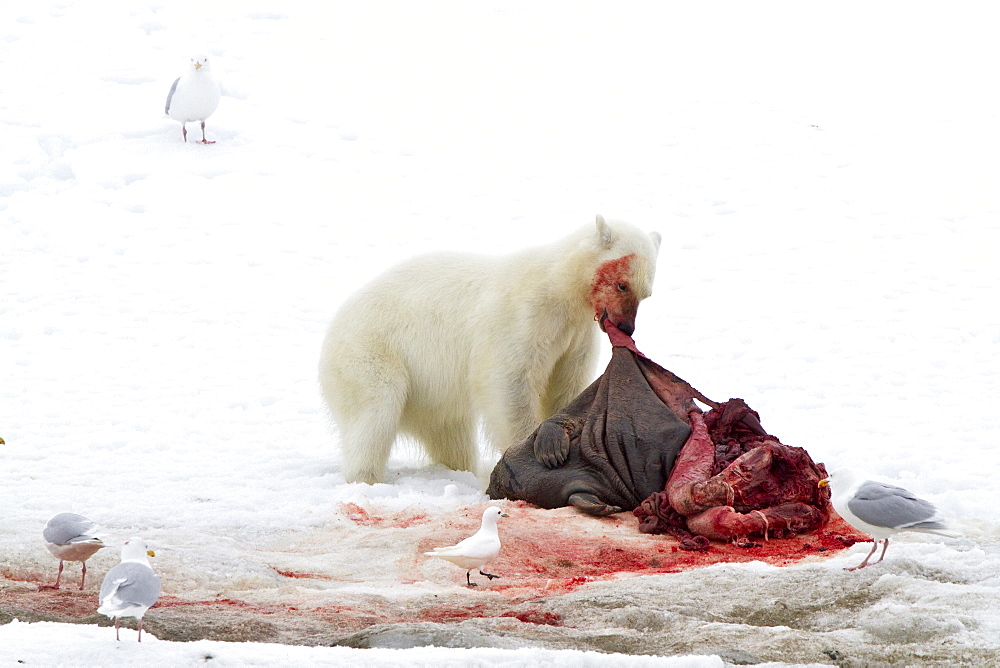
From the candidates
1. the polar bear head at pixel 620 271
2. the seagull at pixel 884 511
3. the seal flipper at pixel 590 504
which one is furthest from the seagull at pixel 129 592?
the polar bear head at pixel 620 271

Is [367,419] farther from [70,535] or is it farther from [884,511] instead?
[884,511]

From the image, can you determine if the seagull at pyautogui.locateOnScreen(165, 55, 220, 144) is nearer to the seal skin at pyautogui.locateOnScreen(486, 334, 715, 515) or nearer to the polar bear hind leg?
the polar bear hind leg

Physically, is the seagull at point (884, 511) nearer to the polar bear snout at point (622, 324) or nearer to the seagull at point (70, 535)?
the polar bear snout at point (622, 324)

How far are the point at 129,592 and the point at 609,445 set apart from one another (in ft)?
12.5

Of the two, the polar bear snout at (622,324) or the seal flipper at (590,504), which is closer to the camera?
the seal flipper at (590,504)

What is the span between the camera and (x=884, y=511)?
15.9 feet

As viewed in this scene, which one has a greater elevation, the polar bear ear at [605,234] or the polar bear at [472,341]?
the polar bear ear at [605,234]

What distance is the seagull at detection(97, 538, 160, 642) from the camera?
3809 mm

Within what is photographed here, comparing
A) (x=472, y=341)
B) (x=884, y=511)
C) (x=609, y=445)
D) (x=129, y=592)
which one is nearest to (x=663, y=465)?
(x=609, y=445)

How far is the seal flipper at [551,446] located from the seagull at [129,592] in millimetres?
3480

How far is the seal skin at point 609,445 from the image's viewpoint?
23.2 ft

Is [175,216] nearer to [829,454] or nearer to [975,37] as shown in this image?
[829,454]

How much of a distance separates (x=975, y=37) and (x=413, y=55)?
833cm

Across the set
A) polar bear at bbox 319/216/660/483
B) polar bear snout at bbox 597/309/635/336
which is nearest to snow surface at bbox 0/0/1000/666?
polar bear at bbox 319/216/660/483
